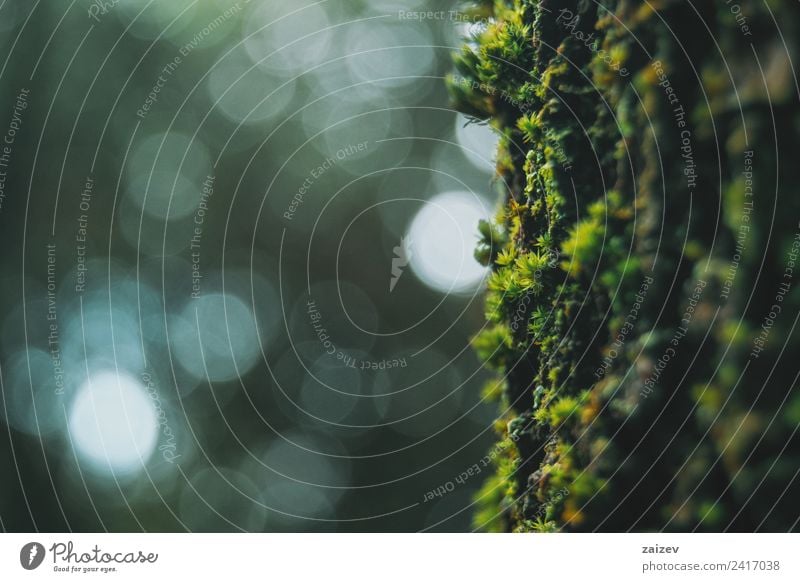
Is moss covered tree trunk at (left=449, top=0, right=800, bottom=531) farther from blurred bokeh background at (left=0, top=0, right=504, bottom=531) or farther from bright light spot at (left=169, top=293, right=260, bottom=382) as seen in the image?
bright light spot at (left=169, top=293, right=260, bottom=382)

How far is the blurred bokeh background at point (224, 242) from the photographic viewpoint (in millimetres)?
4555

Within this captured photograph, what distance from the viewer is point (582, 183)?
1.83 metres

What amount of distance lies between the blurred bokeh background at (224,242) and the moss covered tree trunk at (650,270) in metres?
1.05

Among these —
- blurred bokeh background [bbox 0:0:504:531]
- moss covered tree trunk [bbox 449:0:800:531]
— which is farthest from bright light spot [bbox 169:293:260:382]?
moss covered tree trunk [bbox 449:0:800:531]

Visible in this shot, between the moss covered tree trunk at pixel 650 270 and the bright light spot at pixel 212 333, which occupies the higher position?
the bright light spot at pixel 212 333

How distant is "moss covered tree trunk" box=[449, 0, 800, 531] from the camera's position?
54.1 inches

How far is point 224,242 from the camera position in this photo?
5344 millimetres

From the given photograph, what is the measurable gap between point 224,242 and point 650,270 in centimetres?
435

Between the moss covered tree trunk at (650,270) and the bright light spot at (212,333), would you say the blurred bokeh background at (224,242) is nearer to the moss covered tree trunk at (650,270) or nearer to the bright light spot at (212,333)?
the bright light spot at (212,333)

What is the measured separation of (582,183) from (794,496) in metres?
0.96

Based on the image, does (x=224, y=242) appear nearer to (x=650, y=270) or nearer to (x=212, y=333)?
(x=212, y=333)

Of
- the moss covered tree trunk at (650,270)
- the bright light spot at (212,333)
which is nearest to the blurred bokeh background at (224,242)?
the bright light spot at (212,333)

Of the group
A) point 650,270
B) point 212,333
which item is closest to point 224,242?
point 212,333

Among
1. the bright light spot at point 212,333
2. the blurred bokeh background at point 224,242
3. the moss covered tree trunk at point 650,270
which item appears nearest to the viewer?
the moss covered tree trunk at point 650,270
